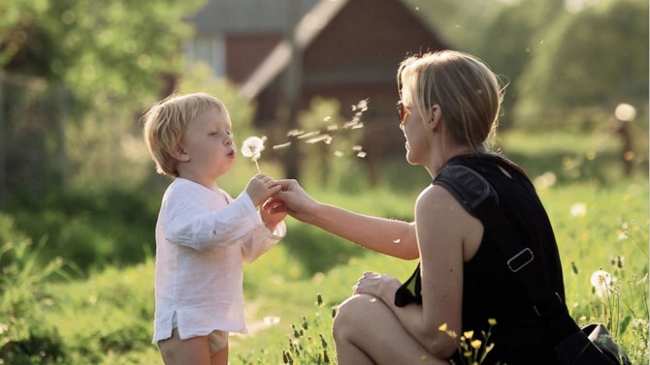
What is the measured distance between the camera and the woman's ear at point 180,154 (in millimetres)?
4902

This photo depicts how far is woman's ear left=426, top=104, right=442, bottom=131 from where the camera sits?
4125mm

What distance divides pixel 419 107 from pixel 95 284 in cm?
546

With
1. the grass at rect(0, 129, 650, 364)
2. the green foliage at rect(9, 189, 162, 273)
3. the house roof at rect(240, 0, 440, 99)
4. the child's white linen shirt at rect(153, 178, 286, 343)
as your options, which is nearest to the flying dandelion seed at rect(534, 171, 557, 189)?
the grass at rect(0, 129, 650, 364)

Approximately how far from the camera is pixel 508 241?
4031mm

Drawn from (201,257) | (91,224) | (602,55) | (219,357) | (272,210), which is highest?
(272,210)

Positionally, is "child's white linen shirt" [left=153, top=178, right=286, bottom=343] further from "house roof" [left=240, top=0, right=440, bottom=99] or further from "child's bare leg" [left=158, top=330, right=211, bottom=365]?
"house roof" [left=240, top=0, right=440, bottom=99]

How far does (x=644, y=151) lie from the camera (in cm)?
2241

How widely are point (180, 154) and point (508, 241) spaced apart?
152 cm

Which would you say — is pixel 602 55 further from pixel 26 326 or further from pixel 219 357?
pixel 219 357

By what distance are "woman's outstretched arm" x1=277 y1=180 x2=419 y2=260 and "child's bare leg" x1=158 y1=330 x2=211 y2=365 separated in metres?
0.63

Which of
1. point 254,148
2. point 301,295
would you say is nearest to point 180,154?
point 254,148

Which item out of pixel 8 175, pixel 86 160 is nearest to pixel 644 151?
pixel 86 160

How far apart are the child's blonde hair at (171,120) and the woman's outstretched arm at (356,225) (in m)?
0.44

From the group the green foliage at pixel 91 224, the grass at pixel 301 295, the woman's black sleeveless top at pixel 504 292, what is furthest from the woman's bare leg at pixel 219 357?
the green foliage at pixel 91 224
